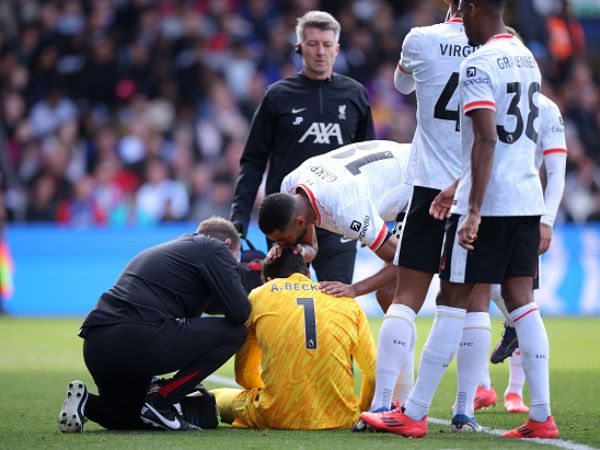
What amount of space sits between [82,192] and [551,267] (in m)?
6.76

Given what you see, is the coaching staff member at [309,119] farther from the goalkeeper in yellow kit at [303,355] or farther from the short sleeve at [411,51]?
the short sleeve at [411,51]

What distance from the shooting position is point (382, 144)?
705 cm

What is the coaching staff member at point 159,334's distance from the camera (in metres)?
5.89

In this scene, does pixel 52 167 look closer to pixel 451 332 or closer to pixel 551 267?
pixel 551 267

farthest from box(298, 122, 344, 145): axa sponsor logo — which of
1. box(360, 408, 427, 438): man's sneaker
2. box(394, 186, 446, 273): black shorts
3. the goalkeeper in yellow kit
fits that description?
box(360, 408, 427, 438): man's sneaker

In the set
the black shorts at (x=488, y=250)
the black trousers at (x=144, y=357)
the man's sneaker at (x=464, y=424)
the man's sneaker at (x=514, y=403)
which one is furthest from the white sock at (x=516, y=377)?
the black trousers at (x=144, y=357)

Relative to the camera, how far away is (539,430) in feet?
18.2

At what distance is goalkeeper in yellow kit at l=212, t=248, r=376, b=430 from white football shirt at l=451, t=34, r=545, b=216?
3.37 ft

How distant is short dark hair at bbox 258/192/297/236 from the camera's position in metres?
6.21

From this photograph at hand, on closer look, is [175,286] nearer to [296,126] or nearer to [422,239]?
[422,239]

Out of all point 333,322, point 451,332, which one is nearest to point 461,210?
point 451,332

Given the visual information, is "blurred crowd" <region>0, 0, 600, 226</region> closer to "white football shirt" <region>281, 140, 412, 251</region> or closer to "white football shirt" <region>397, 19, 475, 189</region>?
"white football shirt" <region>281, 140, 412, 251</region>

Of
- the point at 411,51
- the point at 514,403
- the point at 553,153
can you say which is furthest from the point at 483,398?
the point at 411,51

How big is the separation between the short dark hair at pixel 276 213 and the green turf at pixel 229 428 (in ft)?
3.25
